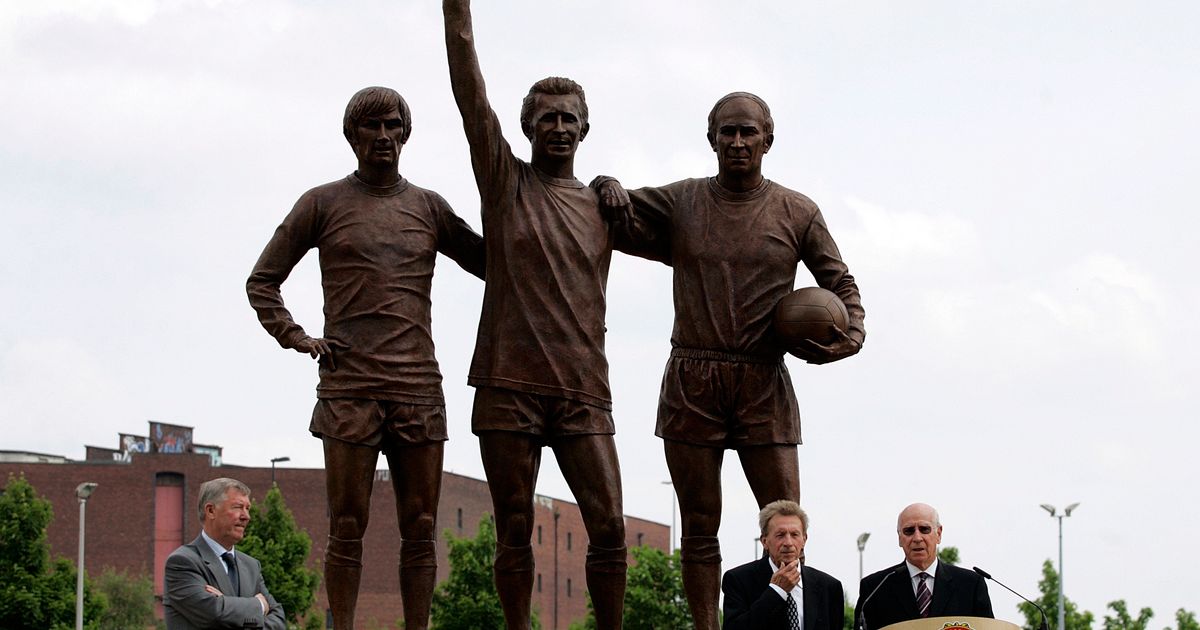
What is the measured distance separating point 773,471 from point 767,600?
2125 millimetres

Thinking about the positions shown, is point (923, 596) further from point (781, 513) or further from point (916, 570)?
point (781, 513)

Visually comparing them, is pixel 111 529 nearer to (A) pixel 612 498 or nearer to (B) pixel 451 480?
(B) pixel 451 480

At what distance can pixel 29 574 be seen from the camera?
4384 centimetres

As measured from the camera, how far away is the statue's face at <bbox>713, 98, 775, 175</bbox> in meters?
11.6

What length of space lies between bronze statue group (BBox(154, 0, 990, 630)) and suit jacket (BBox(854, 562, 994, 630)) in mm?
1737

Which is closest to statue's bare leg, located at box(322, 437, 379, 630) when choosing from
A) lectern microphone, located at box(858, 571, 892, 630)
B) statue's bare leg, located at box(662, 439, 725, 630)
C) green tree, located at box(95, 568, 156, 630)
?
statue's bare leg, located at box(662, 439, 725, 630)

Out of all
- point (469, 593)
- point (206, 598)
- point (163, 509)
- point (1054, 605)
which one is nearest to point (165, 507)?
point (163, 509)

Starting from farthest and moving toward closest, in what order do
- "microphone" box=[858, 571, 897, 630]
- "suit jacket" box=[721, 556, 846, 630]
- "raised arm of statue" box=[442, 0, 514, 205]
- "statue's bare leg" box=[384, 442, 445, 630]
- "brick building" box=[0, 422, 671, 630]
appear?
"brick building" box=[0, 422, 671, 630]
"statue's bare leg" box=[384, 442, 445, 630]
"raised arm of statue" box=[442, 0, 514, 205]
"microphone" box=[858, 571, 897, 630]
"suit jacket" box=[721, 556, 846, 630]

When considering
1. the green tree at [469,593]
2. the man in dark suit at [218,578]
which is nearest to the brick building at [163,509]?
the green tree at [469,593]

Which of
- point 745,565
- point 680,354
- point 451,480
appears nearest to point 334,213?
point 680,354

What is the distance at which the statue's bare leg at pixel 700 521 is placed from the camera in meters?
11.5

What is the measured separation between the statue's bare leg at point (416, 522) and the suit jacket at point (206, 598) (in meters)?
1.34

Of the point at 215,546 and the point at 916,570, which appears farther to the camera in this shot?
the point at 215,546

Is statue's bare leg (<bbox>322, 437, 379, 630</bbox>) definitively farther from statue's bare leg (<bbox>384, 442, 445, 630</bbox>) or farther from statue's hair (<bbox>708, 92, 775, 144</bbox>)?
statue's hair (<bbox>708, 92, 775, 144</bbox>)
